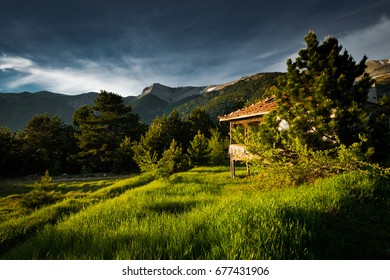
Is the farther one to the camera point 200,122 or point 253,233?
point 200,122

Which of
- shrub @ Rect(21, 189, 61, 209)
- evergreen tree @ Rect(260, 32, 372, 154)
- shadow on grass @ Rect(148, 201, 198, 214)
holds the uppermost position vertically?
evergreen tree @ Rect(260, 32, 372, 154)

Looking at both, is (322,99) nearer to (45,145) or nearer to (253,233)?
(253,233)

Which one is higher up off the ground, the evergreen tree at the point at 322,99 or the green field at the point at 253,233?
the evergreen tree at the point at 322,99

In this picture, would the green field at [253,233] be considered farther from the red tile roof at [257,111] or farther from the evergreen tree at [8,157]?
the evergreen tree at [8,157]

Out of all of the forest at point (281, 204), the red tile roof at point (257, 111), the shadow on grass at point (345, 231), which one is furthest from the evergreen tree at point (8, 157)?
the shadow on grass at point (345, 231)

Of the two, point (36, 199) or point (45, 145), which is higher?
point (45, 145)

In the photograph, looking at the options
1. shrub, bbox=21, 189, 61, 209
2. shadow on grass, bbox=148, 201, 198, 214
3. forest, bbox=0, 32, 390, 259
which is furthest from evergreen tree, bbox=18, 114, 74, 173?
shadow on grass, bbox=148, 201, 198, 214

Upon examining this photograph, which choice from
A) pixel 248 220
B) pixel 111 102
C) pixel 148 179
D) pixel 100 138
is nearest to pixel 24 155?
pixel 100 138

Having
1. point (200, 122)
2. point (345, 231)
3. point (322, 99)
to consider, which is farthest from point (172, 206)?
point (200, 122)

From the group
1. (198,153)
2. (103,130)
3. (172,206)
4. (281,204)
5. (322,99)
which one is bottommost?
(172,206)

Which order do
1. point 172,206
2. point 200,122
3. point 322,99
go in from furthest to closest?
point 200,122 < point 322,99 < point 172,206

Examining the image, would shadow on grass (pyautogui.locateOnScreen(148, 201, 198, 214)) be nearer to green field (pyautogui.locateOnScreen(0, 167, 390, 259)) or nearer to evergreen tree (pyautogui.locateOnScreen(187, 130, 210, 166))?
green field (pyautogui.locateOnScreen(0, 167, 390, 259))

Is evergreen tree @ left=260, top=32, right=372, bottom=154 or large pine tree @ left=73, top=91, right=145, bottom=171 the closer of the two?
evergreen tree @ left=260, top=32, right=372, bottom=154

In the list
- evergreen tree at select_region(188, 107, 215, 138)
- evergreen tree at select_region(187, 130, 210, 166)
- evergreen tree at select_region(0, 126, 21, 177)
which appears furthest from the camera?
evergreen tree at select_region(188, 107, 215, 138)
